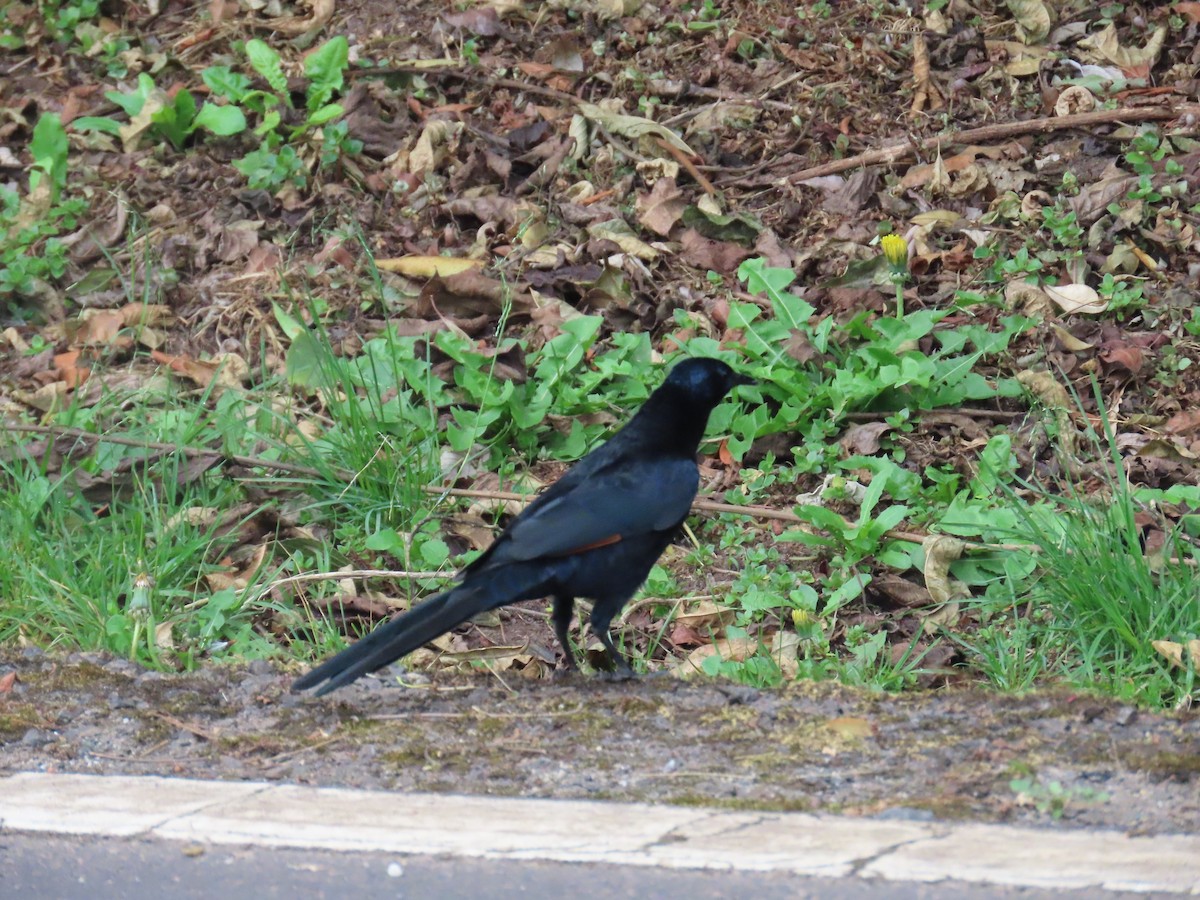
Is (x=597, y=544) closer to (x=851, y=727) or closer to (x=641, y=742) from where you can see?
(x=641, y=742)

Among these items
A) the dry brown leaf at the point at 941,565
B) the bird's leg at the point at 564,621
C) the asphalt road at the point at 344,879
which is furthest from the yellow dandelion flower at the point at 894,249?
the asphalt road at the point at 344,879

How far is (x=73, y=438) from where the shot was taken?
5.44 metres

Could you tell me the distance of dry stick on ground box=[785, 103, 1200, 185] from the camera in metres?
6.55

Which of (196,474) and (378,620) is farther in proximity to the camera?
(196,474)

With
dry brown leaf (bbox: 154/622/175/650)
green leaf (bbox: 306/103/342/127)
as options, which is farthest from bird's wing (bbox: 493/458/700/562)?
green leaf (bbox: 306/103/342/127)

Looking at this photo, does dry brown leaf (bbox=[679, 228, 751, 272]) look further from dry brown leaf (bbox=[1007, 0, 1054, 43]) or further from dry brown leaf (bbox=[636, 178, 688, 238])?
dry brown leaf (bbox=[1007, 0, 1054, 43])

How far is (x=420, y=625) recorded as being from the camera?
140 inches

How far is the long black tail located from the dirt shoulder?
0.42 feet

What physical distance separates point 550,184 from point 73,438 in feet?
8.56

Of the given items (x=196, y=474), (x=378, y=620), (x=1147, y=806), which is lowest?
(x=378, y=620)

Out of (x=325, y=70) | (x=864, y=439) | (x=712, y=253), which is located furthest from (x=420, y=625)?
(x=325, y=70)

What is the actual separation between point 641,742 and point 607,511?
83 centimetres

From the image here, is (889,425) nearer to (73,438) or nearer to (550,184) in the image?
(550,184)

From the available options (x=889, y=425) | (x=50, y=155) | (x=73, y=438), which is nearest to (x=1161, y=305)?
(x=889, y=425)
